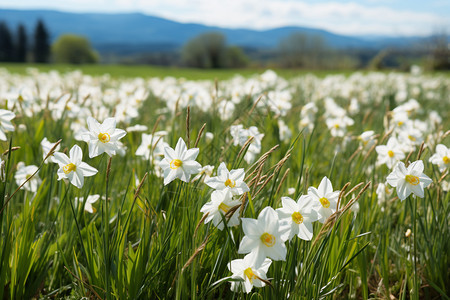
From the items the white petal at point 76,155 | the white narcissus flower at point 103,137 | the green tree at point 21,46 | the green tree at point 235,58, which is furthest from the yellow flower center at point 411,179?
the green tree at point 21,46

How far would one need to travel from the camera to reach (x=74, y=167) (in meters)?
1.40

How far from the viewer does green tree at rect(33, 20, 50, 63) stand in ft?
263

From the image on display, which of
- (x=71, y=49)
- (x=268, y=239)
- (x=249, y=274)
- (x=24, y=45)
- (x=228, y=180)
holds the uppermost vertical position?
(x=24, y=45)

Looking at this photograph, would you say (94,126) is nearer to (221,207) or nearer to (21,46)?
(221,207)

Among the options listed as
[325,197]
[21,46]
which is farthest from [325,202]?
[21,46]

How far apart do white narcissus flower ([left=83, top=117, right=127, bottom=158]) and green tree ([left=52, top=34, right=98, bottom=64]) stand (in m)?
89.5

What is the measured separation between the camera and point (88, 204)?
6.62 ft

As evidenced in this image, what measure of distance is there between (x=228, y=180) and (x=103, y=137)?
→ 0.49m

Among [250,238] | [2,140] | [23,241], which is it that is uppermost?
[2,140]

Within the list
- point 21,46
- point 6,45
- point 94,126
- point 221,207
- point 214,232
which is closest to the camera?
point 221,207

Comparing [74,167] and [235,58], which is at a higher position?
[235,58]

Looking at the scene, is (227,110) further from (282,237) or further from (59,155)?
(282,237)

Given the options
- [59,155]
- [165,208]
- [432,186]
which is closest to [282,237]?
[59,155]

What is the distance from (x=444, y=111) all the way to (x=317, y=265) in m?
6.11
